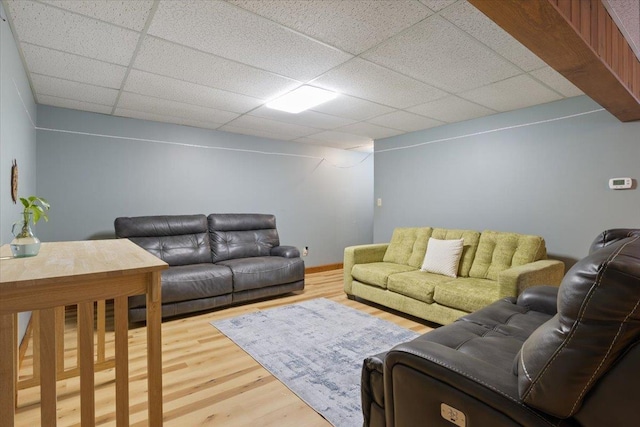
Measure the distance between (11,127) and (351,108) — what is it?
279 centimetres

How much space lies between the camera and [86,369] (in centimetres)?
118

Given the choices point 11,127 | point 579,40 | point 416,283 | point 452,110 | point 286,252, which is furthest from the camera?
point 286,252

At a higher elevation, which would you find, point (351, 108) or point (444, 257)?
point (351, 108)

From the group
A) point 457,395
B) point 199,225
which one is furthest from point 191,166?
point 457,395

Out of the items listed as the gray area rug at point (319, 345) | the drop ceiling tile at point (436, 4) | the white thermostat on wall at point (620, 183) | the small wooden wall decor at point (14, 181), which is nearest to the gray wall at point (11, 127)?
the small wooden wall decor at point (14, 181)

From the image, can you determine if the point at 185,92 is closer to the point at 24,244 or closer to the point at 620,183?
the point at 24,244

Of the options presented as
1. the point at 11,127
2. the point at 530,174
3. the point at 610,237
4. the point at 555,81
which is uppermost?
the point at 555,81

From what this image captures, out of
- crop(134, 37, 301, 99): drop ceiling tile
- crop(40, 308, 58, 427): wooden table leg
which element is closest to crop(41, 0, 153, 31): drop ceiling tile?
crop(134, 37, 301, 99): drop ceiling tile

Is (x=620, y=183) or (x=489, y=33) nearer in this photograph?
(x=489, y=33)

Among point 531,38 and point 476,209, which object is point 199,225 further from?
point 531,38

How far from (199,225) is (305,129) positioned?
6.33ft

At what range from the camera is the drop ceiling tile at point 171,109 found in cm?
325

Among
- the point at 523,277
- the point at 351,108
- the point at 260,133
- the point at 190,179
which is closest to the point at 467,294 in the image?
the point at 523,277

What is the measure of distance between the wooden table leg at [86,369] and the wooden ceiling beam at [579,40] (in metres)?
1.91
